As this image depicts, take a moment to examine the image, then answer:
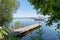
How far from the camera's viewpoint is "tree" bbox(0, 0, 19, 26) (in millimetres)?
15406

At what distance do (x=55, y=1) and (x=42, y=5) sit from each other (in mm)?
251

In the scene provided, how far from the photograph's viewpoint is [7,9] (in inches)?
615

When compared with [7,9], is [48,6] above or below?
above

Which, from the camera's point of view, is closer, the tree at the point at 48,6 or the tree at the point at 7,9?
the tree at the point at 48,6

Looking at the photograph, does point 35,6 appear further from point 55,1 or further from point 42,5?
point 55,1

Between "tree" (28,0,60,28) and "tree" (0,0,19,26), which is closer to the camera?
"tree" (28,0,60,28)

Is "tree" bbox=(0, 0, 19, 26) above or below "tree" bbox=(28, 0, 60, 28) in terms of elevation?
below

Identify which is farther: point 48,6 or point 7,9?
point 7,9

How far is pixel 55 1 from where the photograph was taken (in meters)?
2.33

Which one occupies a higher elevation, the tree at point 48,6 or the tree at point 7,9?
the tree at point 48,6

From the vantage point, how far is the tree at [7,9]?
15.4 meters

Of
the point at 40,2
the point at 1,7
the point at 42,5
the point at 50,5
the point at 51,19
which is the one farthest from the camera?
the point at 1,7

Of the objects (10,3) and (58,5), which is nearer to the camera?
(58,5)

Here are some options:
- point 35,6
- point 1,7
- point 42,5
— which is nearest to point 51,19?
point 35,6
